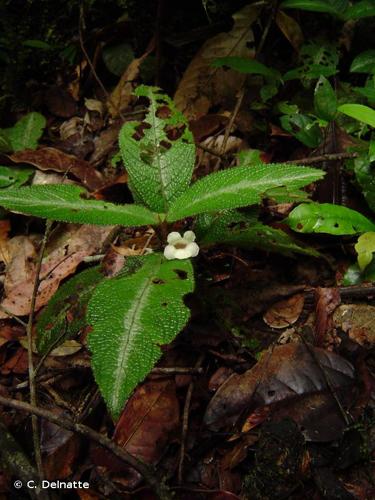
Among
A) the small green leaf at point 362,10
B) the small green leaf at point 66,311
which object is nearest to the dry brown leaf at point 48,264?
the small green leaf at point 66,311

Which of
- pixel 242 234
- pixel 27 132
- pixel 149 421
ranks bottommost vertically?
pixel 149 421

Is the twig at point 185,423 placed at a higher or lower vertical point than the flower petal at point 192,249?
lower

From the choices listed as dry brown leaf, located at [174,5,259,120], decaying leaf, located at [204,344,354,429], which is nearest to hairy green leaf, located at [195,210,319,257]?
decaying leaf, located at [204,344,354,429]

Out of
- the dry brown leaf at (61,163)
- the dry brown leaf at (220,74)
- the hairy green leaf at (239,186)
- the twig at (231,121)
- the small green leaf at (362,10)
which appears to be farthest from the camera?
the dry brown leaf at (220,74)

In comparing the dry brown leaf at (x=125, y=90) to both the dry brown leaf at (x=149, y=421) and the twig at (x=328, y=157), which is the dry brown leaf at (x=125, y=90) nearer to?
the twig at (x=328, y=157)

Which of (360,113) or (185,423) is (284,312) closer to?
(185,423)

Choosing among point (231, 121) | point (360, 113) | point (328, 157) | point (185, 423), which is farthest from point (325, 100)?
point (185, 423)
